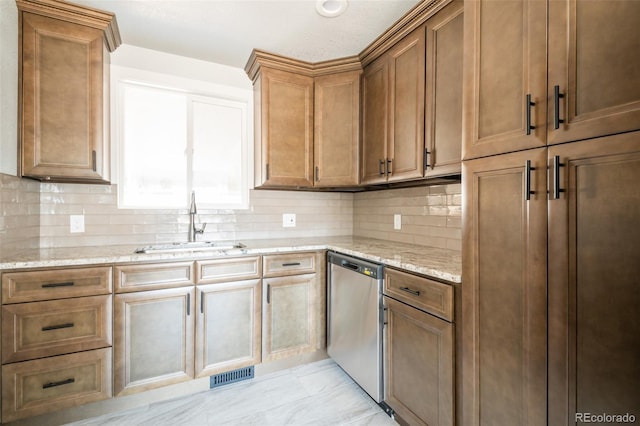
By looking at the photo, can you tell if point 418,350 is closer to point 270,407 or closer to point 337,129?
point 270,407

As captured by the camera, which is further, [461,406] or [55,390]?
[55,390]

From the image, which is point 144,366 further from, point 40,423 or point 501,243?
point 501,243

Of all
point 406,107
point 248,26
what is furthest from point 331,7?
point 406,107

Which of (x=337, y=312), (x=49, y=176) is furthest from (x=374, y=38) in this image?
(x=49, y=176)

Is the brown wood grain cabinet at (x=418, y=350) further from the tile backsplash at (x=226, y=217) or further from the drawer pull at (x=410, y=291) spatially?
the tile backsplash at (x=226, y=217)

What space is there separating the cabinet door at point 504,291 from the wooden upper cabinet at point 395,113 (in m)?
0.71

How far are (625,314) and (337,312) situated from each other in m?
1.65

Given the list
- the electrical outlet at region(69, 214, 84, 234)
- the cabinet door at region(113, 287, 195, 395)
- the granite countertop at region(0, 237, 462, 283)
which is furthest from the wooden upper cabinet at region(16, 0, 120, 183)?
the cabinet door at region(113, 287, 195, 395)

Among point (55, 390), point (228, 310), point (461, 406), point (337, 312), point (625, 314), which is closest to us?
point (625, 314)

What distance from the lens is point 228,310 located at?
207cm

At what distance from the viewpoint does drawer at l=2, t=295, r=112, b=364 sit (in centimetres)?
157

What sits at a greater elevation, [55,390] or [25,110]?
[25,110]

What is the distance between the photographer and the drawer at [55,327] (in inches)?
61.7

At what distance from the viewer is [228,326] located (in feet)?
6.78
